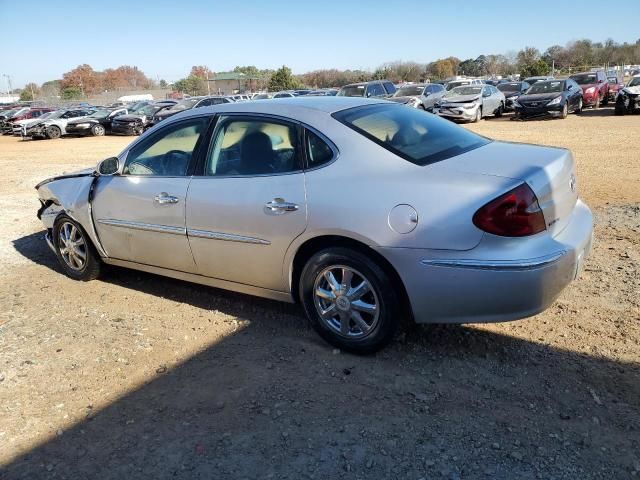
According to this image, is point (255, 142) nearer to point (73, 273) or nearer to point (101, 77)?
point (73, 273)

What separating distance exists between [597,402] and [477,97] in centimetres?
2034

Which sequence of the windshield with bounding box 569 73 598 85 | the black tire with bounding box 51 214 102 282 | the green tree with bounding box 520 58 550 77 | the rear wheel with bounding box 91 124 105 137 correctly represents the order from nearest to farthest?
1. the black tire with bounding box 51 214 102 282
2. the windshield with bounding box 569 73 598 85
3. the rear wheel with bounding box 91 124 105 137
4. the green tree with bounding box 520 58 550 77

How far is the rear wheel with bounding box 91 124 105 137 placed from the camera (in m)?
28.2

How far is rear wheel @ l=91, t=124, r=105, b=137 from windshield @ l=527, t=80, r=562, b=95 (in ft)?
69.1

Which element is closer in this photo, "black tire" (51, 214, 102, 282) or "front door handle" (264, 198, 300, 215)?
"front door handle" (264, 198, 300, 215)

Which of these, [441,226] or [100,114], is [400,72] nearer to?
[100,114]

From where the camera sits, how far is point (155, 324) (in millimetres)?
4266

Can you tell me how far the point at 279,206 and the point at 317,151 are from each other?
438 mm

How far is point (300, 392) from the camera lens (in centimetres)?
320

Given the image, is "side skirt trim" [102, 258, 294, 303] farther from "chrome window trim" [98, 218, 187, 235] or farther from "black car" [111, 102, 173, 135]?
"black car" [111, 102, 173, 135]

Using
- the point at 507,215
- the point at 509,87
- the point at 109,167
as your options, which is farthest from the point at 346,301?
the point at 509,87

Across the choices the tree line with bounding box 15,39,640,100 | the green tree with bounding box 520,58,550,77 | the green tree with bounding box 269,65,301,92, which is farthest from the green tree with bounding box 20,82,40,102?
the green tree with bounding box 520,58,550,77

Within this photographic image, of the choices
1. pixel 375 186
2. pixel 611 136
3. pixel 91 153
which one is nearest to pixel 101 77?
pixel 91 153

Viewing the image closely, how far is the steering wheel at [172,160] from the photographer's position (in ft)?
13.8
